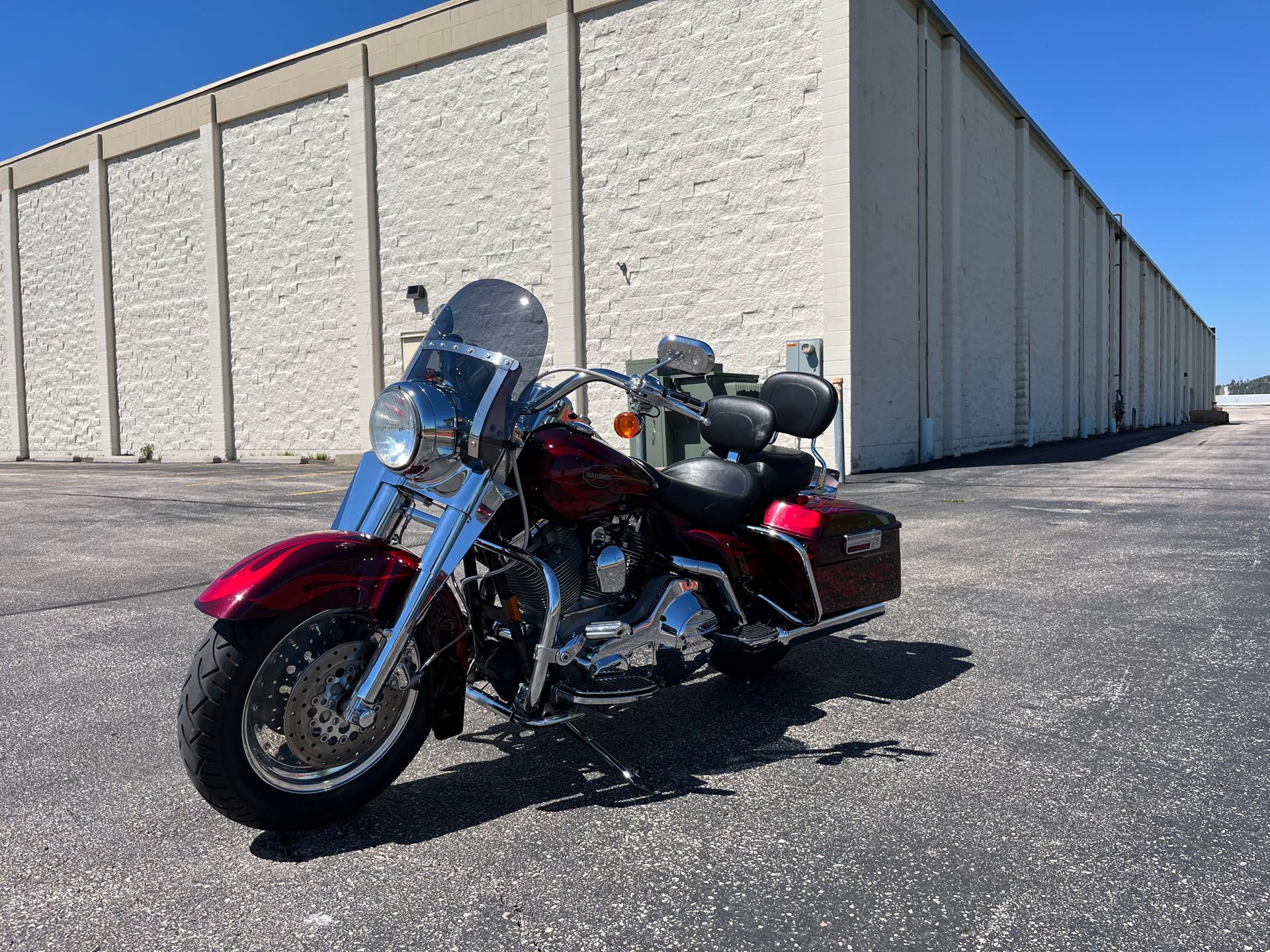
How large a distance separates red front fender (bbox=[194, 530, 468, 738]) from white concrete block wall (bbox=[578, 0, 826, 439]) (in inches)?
540

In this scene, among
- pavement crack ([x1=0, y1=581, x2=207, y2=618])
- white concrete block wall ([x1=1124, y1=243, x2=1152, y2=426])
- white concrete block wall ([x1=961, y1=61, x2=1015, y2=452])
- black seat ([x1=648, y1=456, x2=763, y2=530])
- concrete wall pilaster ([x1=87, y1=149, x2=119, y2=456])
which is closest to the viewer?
black seat ([x1=648, y1=456, x2=763, y2=530])

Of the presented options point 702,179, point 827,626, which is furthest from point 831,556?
point 702,179

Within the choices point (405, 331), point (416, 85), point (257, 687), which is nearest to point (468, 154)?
point (416, 85)

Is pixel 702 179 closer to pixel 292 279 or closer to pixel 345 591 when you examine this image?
pixel 292 279

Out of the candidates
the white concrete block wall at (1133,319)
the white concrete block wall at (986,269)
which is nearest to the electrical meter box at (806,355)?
the white concrete block wall at (986,269)

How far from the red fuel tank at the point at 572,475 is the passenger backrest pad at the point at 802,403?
826 millimetres

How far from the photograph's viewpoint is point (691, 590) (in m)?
3.52

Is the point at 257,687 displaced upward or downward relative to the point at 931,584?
upward

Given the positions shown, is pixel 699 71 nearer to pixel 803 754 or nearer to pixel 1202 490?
pixel 1202 490

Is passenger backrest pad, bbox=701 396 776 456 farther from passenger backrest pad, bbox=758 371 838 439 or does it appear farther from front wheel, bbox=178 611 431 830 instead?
front wheel, bbox=178 611 431 830

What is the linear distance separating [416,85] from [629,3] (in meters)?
5.60

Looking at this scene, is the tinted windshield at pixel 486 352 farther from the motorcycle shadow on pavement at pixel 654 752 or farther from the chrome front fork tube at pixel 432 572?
the motorcycle shadow on pavement at pixel 654 752

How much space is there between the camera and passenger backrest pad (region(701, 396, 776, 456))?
356cm

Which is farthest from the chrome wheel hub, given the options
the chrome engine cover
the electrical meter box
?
the electrical meter box
